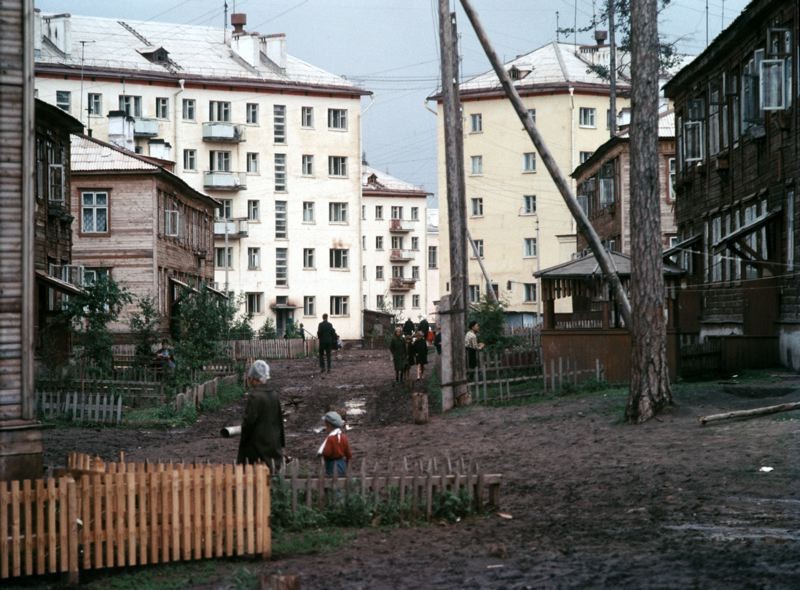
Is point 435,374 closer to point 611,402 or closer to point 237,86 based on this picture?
point 611,402

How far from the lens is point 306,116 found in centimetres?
7475

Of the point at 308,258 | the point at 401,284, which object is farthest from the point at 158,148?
the point at 401,284

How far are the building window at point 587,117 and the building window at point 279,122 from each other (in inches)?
725

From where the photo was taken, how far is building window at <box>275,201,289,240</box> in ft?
244

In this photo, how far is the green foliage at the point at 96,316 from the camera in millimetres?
30688

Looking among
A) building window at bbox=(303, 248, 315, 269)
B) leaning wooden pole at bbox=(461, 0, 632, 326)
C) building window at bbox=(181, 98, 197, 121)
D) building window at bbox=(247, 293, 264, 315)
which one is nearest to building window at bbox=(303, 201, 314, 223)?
building window at bbox=(303, 248, 315, 269)

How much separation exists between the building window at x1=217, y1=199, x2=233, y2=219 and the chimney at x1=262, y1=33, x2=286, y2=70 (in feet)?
29.1

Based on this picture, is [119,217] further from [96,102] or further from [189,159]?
[189,159]

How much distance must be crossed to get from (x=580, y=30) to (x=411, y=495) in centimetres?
5201

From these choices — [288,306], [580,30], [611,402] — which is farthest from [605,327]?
[288,306]

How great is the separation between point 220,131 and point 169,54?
5.78 meters

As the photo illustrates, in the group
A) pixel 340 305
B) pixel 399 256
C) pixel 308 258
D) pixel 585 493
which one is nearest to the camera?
pixel 585 493

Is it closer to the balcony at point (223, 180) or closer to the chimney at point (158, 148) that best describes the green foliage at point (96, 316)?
the chimney at point (158, 148)

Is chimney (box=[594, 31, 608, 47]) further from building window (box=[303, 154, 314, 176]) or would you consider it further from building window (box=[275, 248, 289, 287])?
building window (box=[275, 248, 289, 287])
